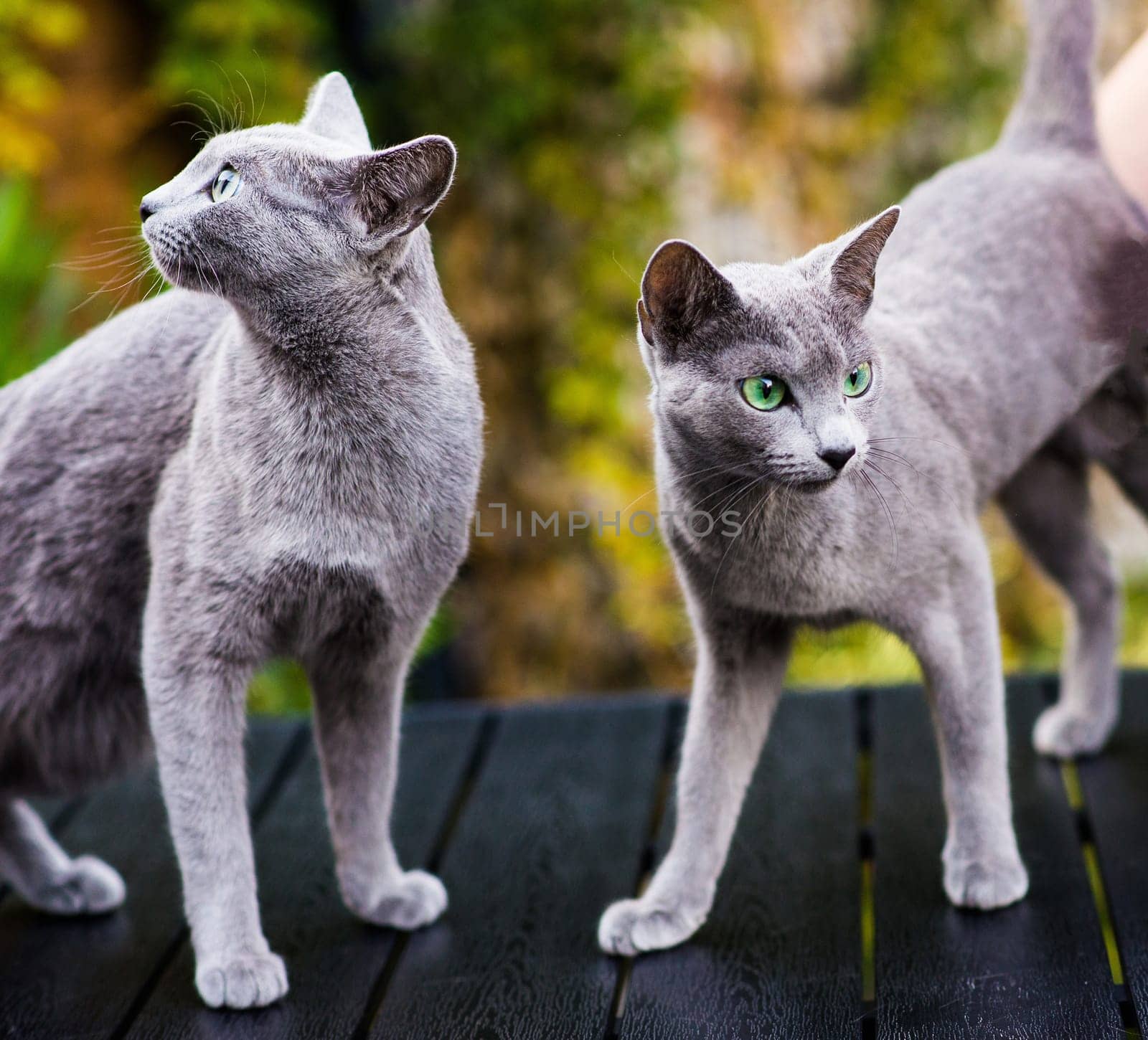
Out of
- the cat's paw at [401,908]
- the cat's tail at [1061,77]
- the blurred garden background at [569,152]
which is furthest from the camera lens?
the blurred garden background at [569,152]

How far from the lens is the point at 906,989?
1359 mm

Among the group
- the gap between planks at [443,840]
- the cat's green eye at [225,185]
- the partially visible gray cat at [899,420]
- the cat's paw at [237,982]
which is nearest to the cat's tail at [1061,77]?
the partially visible gray cat at [899,420]

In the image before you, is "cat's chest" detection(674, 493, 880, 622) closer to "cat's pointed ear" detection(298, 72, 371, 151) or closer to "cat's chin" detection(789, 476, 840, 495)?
"cat's chin" detection(789, 476, 840, 495)

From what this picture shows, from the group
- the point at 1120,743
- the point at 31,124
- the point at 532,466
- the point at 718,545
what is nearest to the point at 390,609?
the point at 718,545

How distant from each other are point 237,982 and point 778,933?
1.91ft

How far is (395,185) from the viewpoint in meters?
1.20

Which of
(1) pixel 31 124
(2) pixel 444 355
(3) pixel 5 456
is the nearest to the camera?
(2) pixel 444 355

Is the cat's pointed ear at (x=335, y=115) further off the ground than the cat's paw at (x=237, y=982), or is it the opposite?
the cat's pointed ear at (x=335, y=115)

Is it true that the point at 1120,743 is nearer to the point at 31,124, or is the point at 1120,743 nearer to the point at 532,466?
the point at 532,466

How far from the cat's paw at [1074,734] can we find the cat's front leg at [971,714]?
16.7 inches

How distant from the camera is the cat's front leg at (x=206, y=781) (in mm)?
1335

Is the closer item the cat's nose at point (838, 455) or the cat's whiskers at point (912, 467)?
the cat's nose at point (838, 455)

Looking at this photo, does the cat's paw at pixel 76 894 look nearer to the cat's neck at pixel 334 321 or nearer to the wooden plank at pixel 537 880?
the wooden plank at pixel 537 880

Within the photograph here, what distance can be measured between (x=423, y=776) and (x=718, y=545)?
2.75 feet
